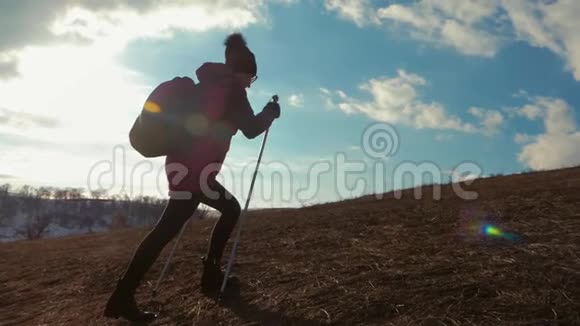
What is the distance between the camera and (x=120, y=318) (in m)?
4.73

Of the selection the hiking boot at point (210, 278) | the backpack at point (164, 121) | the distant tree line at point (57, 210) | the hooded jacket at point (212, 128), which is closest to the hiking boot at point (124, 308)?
the hiking boot at point (210, 278)

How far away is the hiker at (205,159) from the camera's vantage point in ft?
14.6

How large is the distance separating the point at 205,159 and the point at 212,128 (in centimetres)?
28

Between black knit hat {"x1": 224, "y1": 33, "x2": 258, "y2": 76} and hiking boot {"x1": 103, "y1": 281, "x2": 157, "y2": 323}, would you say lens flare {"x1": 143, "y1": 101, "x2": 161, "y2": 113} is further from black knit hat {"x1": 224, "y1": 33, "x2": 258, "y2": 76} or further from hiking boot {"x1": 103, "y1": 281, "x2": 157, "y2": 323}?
hiking boot {"x1": 103, "y1": 281, "x2": 157, "y2": 323}

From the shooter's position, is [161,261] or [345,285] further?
[161,261]

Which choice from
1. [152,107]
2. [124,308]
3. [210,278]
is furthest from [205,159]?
[124,308]

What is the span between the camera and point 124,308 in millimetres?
4438

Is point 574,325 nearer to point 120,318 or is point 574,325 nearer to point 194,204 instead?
point 194,204

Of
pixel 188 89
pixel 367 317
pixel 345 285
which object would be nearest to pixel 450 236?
pixel 345 285

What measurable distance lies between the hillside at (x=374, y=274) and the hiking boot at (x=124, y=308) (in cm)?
23

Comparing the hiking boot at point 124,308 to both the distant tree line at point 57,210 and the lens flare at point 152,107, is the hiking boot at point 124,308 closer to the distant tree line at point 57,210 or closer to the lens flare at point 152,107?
the lens flare at point 152,107

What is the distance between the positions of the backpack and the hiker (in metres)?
0.10

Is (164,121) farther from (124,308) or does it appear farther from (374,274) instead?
(374,274)

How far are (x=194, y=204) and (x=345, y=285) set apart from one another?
60.2 inches
